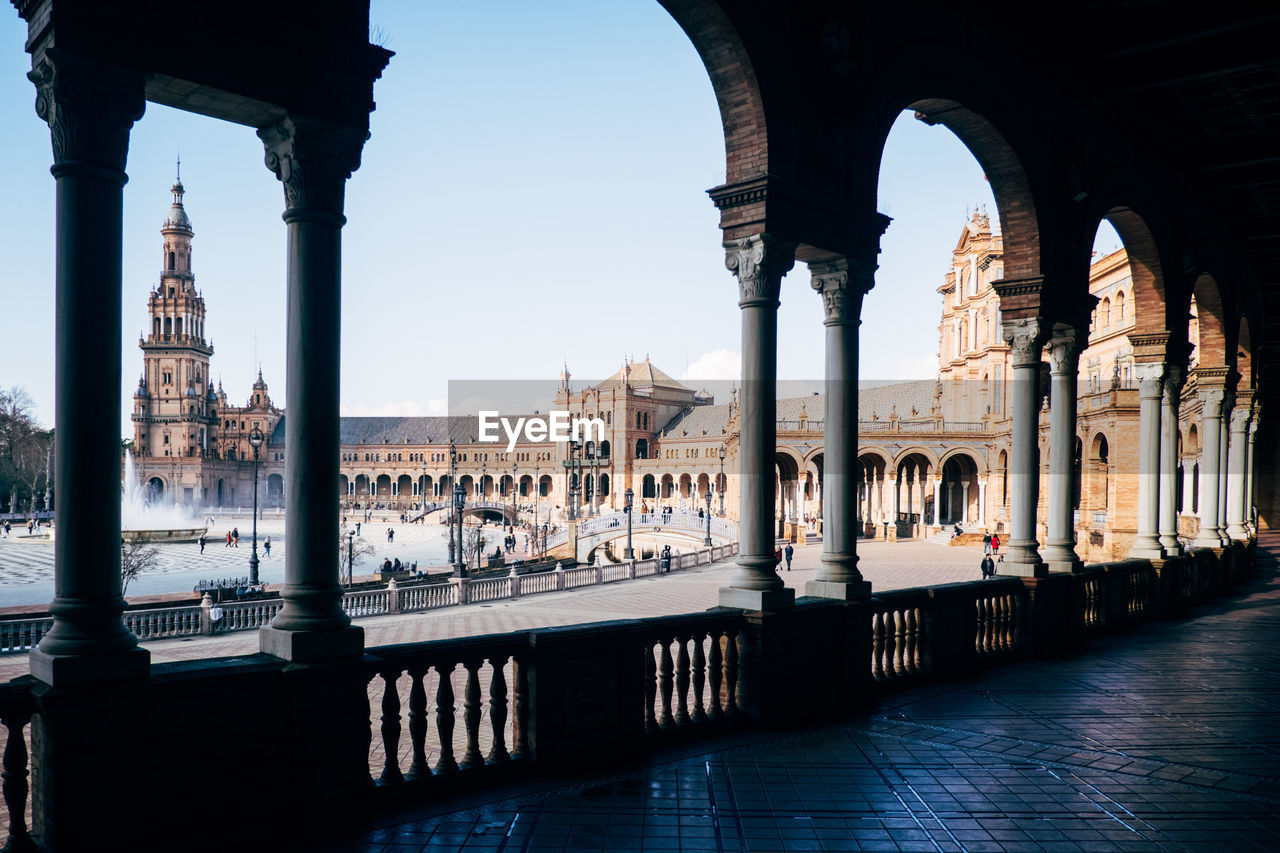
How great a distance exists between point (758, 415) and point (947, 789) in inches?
117

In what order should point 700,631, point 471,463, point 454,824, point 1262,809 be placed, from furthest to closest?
point 471,463 → point 700,631 → point 1262,809 → point 454,824

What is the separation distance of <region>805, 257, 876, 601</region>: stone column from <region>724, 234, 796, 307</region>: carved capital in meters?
0.88

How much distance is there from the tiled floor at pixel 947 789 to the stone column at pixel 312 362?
49.8 inches

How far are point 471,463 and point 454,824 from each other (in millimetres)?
124535

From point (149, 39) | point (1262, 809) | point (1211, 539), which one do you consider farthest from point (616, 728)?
point (1211, 539)

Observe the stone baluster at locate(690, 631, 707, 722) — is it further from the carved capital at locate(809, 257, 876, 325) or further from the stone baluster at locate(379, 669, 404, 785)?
the carved capital at locate(809, 257, 876, 325)

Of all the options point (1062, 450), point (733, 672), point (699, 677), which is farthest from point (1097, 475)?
point (699, 677)

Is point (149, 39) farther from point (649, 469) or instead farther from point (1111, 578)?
point (649, 469)

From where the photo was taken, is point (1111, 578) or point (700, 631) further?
point (1111, 578)

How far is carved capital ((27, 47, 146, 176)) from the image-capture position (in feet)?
14.3

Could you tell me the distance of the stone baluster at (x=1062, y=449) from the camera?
37.5 feet

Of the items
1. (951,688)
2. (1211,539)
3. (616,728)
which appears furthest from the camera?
(1211,539)

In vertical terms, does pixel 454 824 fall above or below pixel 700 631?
below

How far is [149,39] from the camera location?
4566 mm
